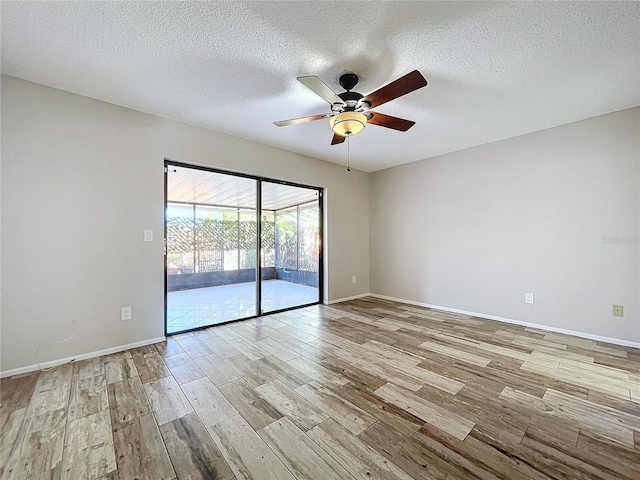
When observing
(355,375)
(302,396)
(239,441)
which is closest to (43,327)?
(239,441)

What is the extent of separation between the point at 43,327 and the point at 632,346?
5.77 metres

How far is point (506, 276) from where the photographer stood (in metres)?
3.62

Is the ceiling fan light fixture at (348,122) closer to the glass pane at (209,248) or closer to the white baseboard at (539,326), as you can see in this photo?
the glass pane at (209,248)

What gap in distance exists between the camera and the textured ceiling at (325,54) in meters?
1.61

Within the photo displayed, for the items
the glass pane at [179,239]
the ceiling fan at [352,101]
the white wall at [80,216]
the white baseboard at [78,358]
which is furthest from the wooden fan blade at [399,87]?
the white baseboard at [78,358]

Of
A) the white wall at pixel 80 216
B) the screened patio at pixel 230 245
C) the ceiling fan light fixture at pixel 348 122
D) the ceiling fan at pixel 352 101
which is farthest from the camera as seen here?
the screened patio at pixel 230 245

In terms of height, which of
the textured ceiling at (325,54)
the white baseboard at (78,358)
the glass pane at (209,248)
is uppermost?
the textured ceiling at (325,54)

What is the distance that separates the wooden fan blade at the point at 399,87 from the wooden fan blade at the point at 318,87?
0.84ft

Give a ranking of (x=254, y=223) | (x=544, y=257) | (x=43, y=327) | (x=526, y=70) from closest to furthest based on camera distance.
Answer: (x=526, y=70) < (x=43, y=327) < (x=544, y=257) < (x=254, y=223)

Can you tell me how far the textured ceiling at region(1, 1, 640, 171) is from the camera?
161 cm

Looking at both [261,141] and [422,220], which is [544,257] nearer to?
[422,220]

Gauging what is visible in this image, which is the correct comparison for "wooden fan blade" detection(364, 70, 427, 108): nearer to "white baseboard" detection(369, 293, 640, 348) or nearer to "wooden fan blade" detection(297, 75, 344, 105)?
"wooden fan blade" detection(297, 75, 344, 105)

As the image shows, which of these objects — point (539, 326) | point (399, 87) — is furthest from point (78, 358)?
point (539, 326)

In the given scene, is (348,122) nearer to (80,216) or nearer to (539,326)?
(80,216)
